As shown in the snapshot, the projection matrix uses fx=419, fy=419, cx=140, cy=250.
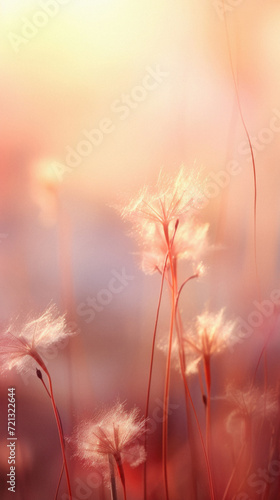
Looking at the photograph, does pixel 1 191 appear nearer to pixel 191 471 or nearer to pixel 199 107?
pixel 199 107

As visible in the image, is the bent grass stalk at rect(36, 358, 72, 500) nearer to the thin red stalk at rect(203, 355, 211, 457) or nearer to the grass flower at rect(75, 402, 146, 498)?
the grass flower at rect(75, 402, 146, 498)

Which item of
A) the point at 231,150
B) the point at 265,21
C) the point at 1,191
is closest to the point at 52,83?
the point at 1,191

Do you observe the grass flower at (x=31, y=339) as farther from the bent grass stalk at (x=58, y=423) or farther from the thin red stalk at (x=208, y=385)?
the thin red stalk at (x=208, y=385)

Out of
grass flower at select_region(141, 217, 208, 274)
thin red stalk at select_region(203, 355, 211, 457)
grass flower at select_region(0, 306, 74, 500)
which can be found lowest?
thin red stalk at select_region(203, 355, 211, 457)

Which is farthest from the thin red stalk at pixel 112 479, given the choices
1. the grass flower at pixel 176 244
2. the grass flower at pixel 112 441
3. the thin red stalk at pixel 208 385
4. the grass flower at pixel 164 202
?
the grass flower at pixel 164 202

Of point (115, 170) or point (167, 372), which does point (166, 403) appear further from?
point (115, 170)

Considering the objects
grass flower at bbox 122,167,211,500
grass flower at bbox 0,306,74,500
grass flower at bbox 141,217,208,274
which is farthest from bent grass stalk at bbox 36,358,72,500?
grass flower at bbox 141,217,208,274

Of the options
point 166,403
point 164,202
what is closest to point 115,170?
point 164,202
